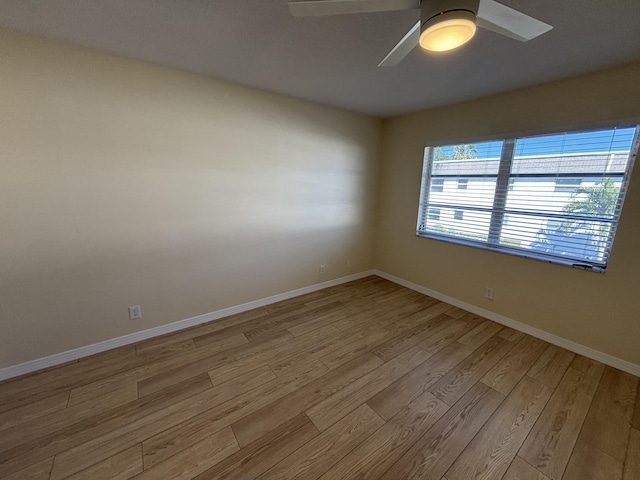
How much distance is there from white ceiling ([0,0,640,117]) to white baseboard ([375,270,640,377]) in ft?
7.58

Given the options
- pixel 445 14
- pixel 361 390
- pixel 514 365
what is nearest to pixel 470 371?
pixel 514 365

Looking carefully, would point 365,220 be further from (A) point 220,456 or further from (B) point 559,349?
(A) point 220,456

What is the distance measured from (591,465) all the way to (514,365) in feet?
2.57

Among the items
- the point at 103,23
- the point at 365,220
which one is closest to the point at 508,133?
the point at 365,220

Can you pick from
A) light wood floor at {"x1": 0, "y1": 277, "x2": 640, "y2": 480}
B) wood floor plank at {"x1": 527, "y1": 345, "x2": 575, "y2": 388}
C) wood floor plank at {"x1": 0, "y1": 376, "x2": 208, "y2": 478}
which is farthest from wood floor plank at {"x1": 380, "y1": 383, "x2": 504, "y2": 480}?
wood floor plank at {"x1": 0, "y1": 376, "x2": 208, "y2": 478}

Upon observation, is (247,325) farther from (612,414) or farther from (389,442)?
(612,414)

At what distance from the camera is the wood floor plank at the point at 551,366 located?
194cm

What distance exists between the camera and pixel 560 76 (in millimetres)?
2096

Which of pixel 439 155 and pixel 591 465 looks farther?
pixel 439 155

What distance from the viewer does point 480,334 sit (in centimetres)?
251

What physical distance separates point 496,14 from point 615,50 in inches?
54.7

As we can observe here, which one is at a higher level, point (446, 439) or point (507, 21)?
point (507, 21)

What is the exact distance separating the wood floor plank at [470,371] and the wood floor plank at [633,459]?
0.74 meters

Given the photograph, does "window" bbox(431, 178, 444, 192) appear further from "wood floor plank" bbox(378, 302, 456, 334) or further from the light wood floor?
the light wood floor
